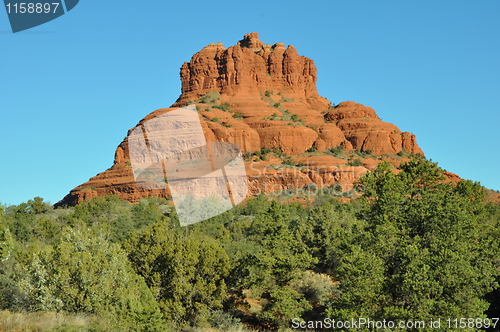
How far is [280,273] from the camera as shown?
1282 inches

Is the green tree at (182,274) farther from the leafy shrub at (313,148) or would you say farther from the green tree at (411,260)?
the leafy shrub at (313,148)

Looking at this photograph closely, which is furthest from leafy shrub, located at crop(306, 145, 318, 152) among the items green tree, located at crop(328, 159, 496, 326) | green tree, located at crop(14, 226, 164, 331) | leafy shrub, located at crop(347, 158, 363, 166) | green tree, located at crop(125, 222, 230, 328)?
green tree, located at crop(14, 226, 164, 331)

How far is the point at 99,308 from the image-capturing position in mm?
23891

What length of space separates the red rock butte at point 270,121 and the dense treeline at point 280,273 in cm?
5697

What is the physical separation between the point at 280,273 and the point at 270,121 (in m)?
81.4

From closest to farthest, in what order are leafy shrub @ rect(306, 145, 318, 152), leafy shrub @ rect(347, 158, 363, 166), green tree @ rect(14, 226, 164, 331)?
green tree @ rect(14, 226, 164, 331), leafy shrub @ rect(347, 158, 363, 166), leafy shrub @ rect(306, 145, 318, 152)

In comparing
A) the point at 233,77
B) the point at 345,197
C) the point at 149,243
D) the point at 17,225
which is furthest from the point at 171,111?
the point at 149,243

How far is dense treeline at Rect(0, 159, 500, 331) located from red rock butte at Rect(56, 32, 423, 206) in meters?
57.0

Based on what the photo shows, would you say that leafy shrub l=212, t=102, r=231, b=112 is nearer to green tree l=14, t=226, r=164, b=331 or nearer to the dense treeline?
the dense treeline

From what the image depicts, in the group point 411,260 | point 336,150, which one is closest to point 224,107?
point 336,150

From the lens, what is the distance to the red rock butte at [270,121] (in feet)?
317

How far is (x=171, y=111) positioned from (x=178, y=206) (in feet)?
109

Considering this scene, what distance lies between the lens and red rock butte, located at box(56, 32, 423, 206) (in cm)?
9675

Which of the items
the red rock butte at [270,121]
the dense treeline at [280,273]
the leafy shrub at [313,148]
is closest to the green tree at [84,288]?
the dense treeline at [280,273]
